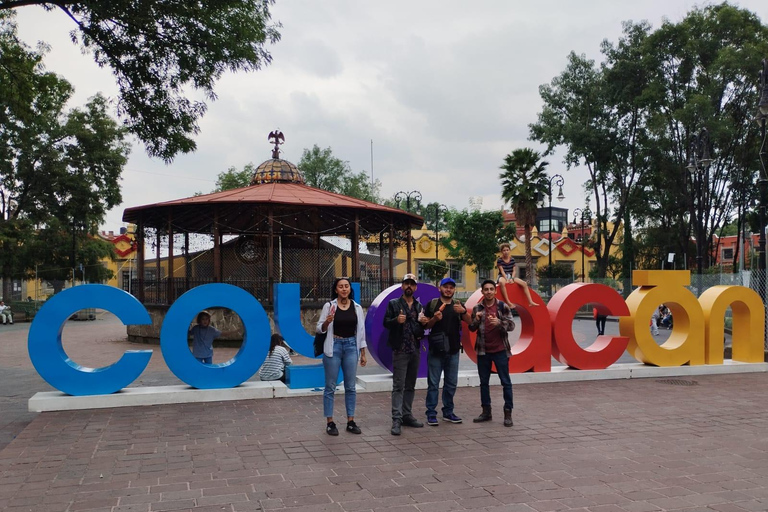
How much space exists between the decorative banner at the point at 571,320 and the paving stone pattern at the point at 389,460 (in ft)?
6.99

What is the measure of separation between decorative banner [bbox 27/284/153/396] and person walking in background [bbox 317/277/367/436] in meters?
3.26

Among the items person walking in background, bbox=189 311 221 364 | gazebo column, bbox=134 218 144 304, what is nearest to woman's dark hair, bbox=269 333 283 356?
person walking in background, bbox=189 311 221 364

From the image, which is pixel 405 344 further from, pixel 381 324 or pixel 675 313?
pixel 675 313

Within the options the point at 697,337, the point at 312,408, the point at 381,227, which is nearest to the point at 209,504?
the point at 312,408

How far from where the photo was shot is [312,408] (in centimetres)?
881

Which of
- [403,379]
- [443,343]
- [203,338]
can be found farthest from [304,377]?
[443,343]

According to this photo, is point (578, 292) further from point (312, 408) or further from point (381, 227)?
point (381, 227)

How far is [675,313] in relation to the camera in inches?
480

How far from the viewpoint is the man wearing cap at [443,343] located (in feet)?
25.2

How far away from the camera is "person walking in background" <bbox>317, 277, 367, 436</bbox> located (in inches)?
287

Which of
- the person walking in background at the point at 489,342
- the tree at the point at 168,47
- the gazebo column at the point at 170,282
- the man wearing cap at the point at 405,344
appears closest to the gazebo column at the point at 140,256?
the gazebo column at the point at 170,282

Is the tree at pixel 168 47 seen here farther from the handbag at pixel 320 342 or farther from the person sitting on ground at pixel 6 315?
the person sitting on ground at pixel 6 315

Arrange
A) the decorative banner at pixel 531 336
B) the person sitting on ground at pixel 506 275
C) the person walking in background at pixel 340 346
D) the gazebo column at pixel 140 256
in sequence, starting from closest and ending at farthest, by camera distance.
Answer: the person walking in background at pixel 340 346, the person sitting on ground at pixel 506 275, the decorative banner at pixel 531 336, the gazebo column at pixel 140 256

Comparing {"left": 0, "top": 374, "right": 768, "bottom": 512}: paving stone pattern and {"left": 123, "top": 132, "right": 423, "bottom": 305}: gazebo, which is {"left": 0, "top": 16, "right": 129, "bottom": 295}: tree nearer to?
{"left": 123, "top": 132, "right": 423, "bottom": 305}: gazebo
